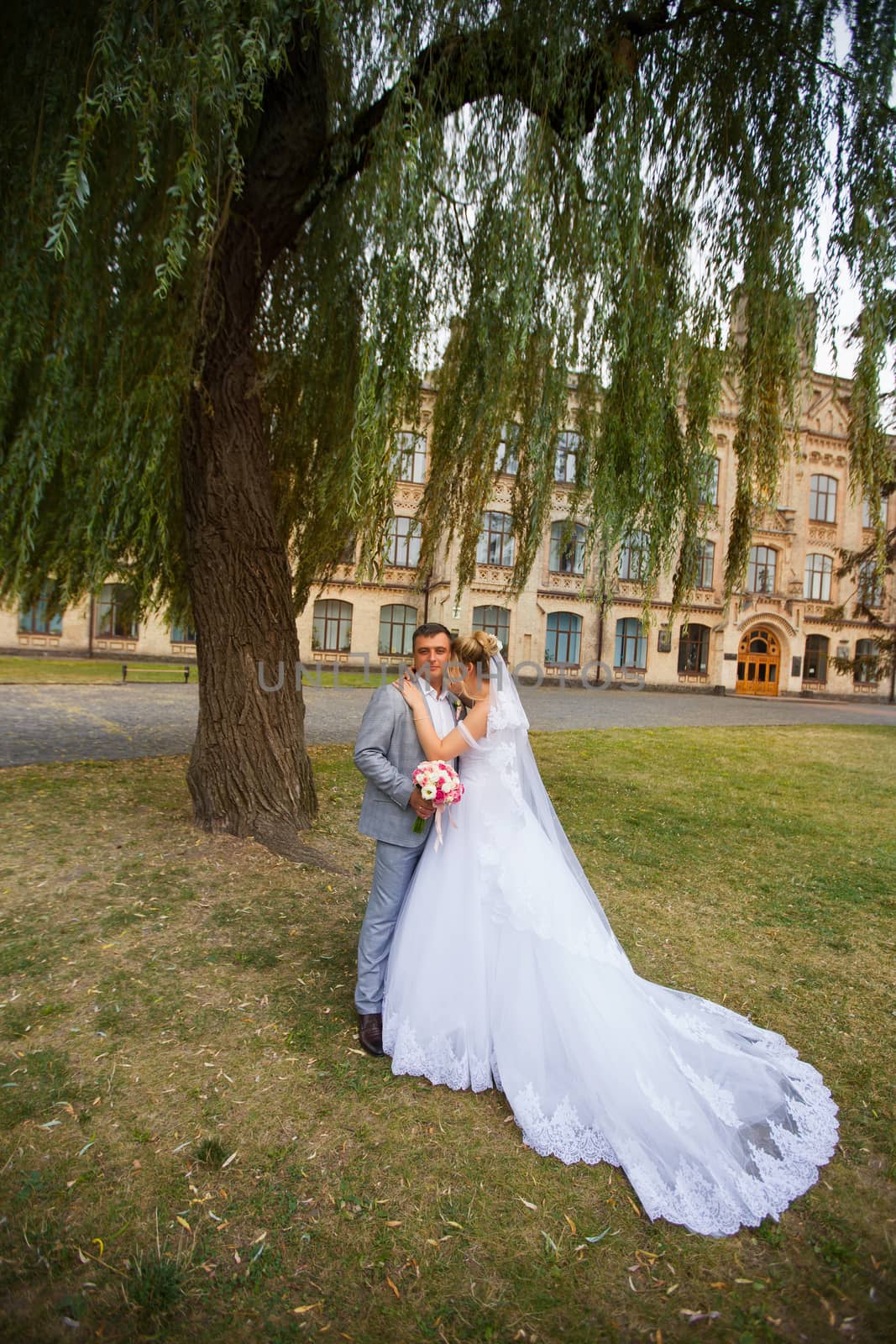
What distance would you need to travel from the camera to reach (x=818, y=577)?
37.3 m

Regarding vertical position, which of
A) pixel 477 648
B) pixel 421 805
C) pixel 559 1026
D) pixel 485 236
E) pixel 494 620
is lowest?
pixel 559 1026

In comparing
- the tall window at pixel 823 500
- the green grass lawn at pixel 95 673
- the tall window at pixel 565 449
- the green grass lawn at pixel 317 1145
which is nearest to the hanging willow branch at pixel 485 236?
the tall window at pixel 565 449

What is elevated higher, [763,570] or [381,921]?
[763,570]

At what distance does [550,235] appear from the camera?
5.29 m

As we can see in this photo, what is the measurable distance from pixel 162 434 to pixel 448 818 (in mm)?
3427

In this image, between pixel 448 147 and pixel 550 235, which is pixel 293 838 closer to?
pixel 550 235

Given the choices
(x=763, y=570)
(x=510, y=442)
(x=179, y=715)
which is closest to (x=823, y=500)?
(x=763, y=570)

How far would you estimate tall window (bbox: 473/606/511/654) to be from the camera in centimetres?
3197

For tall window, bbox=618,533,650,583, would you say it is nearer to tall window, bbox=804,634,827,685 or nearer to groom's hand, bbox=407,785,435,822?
groom's hand, bbox=407,785,435,822

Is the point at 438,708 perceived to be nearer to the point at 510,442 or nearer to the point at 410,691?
the point at 410,691

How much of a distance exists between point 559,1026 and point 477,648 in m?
1.64

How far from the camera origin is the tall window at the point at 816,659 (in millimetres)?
37781

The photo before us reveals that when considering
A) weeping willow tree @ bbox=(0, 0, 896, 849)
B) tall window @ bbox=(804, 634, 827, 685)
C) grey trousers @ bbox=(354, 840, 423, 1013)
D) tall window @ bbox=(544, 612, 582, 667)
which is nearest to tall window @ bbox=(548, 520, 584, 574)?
weeping willow tree @ bbox=(0, 0, 896, 849)

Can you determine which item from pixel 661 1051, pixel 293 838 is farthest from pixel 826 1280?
pixel 293 838
